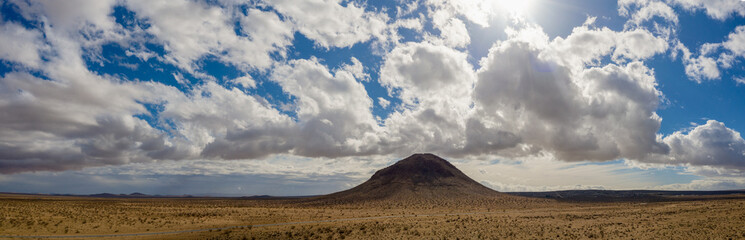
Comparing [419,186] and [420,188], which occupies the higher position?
[419,186]

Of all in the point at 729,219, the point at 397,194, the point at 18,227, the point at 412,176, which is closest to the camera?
the point at 18,227

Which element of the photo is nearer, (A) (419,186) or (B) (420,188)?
(B) (420,188)

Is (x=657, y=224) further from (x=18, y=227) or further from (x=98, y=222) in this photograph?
(x=18, y=227)

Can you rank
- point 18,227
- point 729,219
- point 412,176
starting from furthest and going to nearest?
point 412,176
point 729,219
point 18,227

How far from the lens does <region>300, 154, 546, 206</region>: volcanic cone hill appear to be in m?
113

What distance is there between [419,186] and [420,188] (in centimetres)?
276

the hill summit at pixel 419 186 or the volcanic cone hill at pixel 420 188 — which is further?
the hill summit at pixel 419 186

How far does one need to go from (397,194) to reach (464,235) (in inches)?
3266

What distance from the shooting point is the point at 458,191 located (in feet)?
419

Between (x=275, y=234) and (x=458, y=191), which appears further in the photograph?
(x=458, y=191)

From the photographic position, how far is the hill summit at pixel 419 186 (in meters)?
119

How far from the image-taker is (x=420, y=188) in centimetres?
13075

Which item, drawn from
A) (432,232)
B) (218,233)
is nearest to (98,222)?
(218,233)

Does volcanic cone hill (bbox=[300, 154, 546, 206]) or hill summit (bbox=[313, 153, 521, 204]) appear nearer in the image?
volcanic cone hill (bbox=[300, 154, 546, 206])
